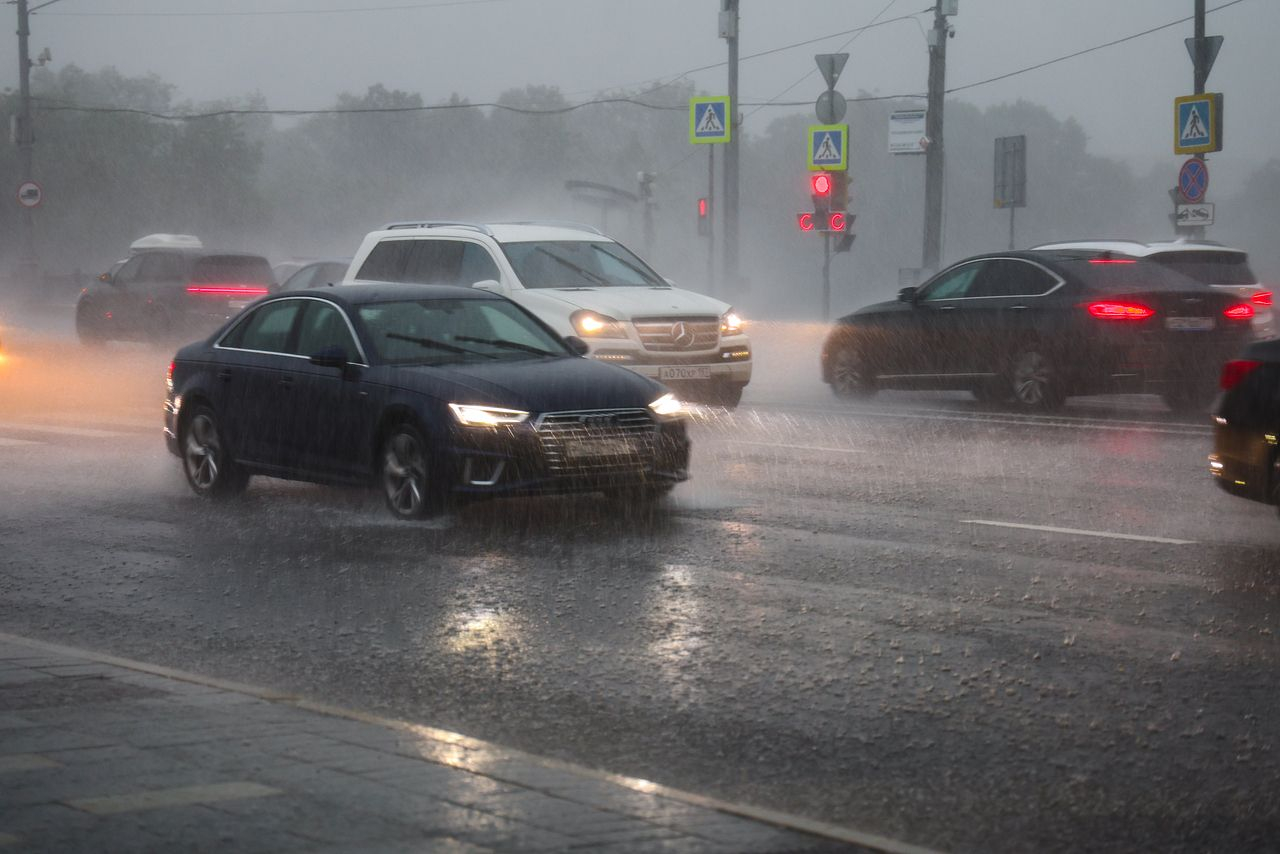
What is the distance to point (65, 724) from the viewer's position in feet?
18.8

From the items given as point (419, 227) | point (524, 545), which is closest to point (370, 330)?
point (524, 545)

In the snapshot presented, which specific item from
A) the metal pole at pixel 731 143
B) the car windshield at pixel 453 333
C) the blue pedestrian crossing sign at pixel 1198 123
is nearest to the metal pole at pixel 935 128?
the metal pole at pixel 731 143

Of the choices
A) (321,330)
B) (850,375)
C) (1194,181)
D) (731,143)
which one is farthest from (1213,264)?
(731,143)

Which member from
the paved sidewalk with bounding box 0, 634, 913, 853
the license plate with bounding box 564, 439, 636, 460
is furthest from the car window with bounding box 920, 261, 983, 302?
the paved sidewalk with bounding box 0, 634, 913, 853

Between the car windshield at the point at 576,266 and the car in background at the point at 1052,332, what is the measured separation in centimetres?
273

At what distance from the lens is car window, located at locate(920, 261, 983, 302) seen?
763 inches

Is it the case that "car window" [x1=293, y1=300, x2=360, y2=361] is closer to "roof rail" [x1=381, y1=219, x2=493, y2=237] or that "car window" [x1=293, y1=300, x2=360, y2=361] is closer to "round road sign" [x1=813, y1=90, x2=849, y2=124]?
"roof rail" [x1=381, y1=219, x2=493, y2=237]

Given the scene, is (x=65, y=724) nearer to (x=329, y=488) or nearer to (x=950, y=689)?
(x=950, y=689)

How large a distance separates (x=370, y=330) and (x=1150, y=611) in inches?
209

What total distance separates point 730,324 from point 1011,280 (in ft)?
10.0

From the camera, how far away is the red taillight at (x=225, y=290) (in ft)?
101

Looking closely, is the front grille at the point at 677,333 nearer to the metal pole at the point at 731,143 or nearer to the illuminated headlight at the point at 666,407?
the illuminated headlight at the point at 666,407

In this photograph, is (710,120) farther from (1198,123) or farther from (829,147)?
(1198,123)

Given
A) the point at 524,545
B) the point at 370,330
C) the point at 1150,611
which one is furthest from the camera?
the point at 370,330
